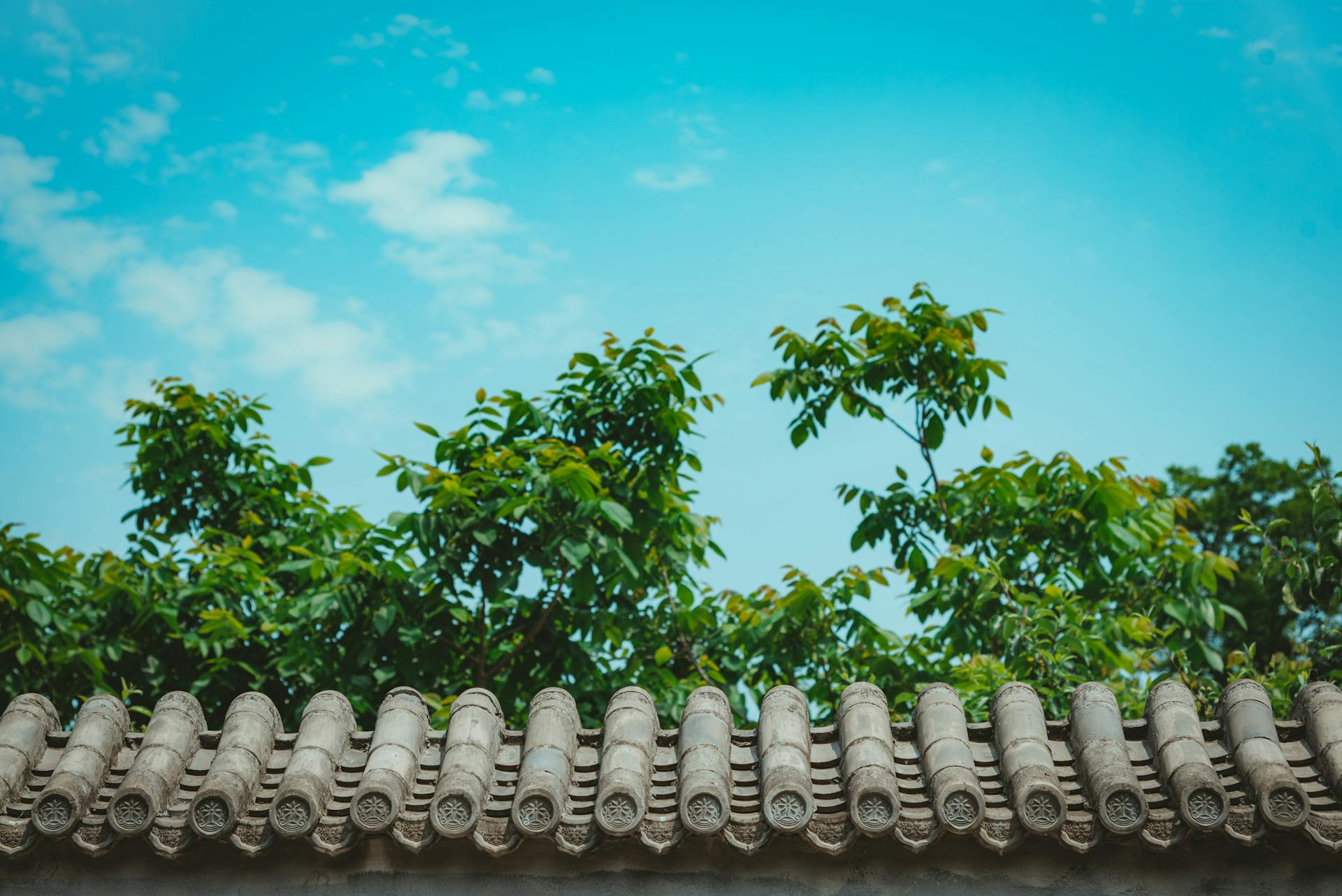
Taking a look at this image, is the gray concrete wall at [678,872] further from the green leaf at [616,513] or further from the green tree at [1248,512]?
the green tree at [1248,512]

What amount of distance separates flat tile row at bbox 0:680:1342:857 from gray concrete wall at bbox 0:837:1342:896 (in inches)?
5.0

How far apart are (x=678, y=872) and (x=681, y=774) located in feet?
1.17

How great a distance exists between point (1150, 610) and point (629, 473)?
12.1 ft

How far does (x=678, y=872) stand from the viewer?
180 inches

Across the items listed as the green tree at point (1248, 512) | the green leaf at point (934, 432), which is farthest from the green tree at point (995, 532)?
the green tree at point (1248, 512)

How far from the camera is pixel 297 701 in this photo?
9.23 m

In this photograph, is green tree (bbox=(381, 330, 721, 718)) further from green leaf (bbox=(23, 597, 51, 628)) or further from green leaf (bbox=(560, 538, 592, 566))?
green leaf (bbox=(23, 597, 51, 628))

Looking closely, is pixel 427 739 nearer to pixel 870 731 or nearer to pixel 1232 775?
pixel 870 731

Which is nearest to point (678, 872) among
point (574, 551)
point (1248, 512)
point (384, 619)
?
point (574, 551)

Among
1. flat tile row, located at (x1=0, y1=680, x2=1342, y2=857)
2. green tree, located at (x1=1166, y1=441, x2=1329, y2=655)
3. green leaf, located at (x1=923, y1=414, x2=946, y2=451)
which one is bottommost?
flat tile row, located at (x1=0, y1=680, x2=1342, y2=857)

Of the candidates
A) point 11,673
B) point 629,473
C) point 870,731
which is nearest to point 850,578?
point 629,473

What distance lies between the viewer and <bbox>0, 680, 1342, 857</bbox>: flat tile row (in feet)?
14.5

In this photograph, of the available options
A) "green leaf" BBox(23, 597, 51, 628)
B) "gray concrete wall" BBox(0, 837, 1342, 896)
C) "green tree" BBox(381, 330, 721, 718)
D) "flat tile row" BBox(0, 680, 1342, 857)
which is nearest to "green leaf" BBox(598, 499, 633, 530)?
"green tree" BBox(381, 330, 721, 718)

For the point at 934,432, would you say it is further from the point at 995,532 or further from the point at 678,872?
the point at 678,872
